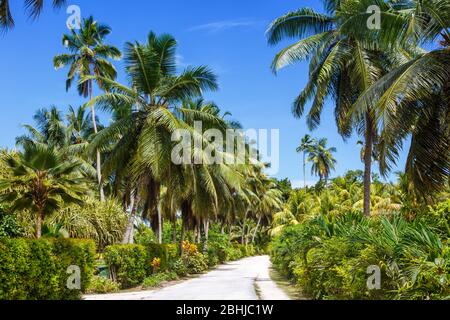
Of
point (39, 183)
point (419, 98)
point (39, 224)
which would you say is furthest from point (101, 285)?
point (419, 98)

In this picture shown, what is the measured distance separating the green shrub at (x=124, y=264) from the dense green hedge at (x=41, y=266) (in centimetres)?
267

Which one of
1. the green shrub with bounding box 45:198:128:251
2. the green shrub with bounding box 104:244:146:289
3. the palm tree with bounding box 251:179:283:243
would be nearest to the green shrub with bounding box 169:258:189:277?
the green shrub with bounding box 45:198:128:251

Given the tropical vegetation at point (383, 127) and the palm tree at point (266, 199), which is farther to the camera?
the palm tree at point (266, 199)

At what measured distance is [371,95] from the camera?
45.1 ft

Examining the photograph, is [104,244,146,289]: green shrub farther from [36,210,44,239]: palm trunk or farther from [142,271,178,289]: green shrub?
[36,210,44,239]: palm trunk

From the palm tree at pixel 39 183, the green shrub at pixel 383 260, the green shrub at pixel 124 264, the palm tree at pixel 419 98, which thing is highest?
the palm tree at pixel 419 98

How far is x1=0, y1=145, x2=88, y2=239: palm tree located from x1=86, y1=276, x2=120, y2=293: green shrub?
266cm

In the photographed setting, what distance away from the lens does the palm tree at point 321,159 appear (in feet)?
261

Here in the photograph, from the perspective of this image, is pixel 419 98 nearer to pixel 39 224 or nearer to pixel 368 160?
pixel 368 160

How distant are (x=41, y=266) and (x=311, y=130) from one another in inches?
548

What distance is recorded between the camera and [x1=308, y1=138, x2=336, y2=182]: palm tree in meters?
79.6

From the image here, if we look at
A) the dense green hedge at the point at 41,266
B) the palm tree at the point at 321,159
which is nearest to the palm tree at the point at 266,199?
the palm tree at the point at 321,159

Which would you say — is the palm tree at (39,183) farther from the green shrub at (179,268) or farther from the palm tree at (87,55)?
the palm tree at (87,55)
